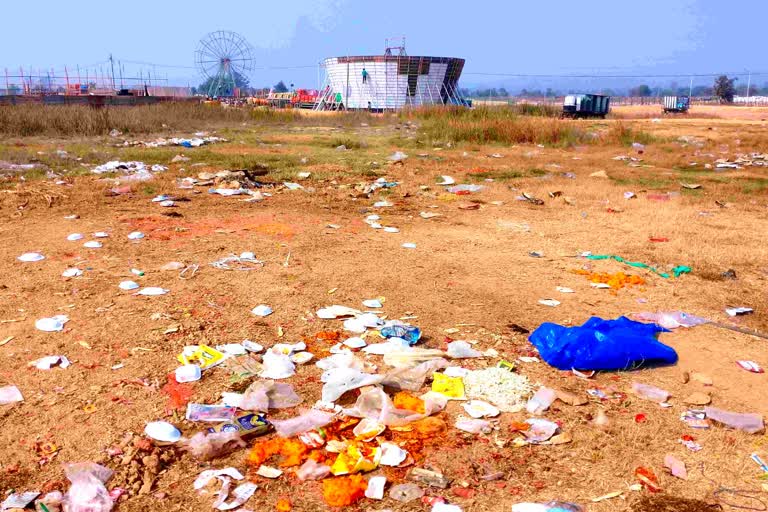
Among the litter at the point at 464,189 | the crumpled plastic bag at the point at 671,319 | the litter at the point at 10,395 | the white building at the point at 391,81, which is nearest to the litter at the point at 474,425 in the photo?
the crumpled plastic bag at the point at 671,319

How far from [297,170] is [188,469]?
6802 millimetres

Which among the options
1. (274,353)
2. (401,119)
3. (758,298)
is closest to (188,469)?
(274,353)

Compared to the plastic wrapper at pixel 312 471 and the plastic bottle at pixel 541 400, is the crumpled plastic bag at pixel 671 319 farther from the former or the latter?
the plastic wrapper at pixel 312 471

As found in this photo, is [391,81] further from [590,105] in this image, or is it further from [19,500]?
[19,500]

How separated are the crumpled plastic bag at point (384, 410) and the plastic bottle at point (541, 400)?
373mm

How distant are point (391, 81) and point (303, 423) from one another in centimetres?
3240

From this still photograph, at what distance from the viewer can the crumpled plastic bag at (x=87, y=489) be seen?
1916mm

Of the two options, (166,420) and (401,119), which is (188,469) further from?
(401,119)

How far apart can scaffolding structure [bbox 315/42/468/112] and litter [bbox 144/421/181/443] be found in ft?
101

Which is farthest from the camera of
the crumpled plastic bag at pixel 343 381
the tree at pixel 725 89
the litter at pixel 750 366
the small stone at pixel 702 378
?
the tree at pixel 725 89

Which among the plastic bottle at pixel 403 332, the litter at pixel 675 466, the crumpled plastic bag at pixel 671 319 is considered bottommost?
the litter at pixel 675 466

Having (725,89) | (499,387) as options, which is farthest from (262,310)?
(725,89)

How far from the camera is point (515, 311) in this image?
366cm

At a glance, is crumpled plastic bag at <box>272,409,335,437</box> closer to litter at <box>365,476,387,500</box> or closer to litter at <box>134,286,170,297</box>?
litter at <box>365,476,387,500</box>
